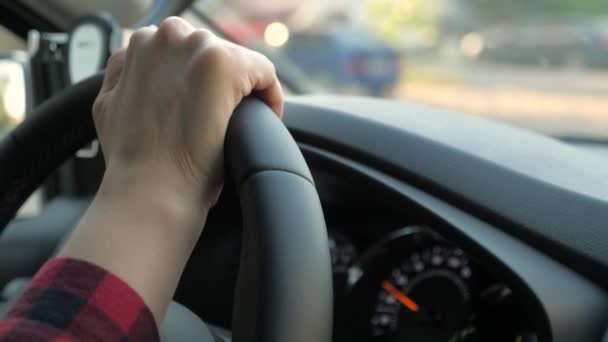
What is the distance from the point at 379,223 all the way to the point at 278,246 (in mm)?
551

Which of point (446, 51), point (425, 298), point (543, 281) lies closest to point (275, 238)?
point (543, 281)

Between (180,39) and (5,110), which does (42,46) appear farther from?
(180,39)

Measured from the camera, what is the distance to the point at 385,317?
100 centimetres

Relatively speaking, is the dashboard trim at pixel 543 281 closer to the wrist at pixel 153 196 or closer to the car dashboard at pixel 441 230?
the car dashboard at pixel 441 230

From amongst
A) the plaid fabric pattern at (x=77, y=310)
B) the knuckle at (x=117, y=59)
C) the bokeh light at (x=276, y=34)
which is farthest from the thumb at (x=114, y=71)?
the bokeh light at (x=276, y=34)

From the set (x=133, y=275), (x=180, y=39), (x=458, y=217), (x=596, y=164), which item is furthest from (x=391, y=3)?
(x=133, y=275)

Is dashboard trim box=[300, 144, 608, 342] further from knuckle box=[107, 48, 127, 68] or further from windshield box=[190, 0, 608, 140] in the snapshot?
windshield box=[190, 0, 608, 140]

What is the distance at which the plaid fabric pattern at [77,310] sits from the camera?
1.60 ft

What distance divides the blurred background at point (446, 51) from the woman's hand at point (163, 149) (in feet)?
2.27

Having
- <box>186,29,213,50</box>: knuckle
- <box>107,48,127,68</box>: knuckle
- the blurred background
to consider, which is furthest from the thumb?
the blurred background

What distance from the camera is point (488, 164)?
81cm

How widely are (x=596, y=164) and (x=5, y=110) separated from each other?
46.3 inches

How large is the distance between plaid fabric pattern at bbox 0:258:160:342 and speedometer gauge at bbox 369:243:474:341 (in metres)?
0.49

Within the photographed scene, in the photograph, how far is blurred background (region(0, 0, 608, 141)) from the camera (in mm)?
1354
